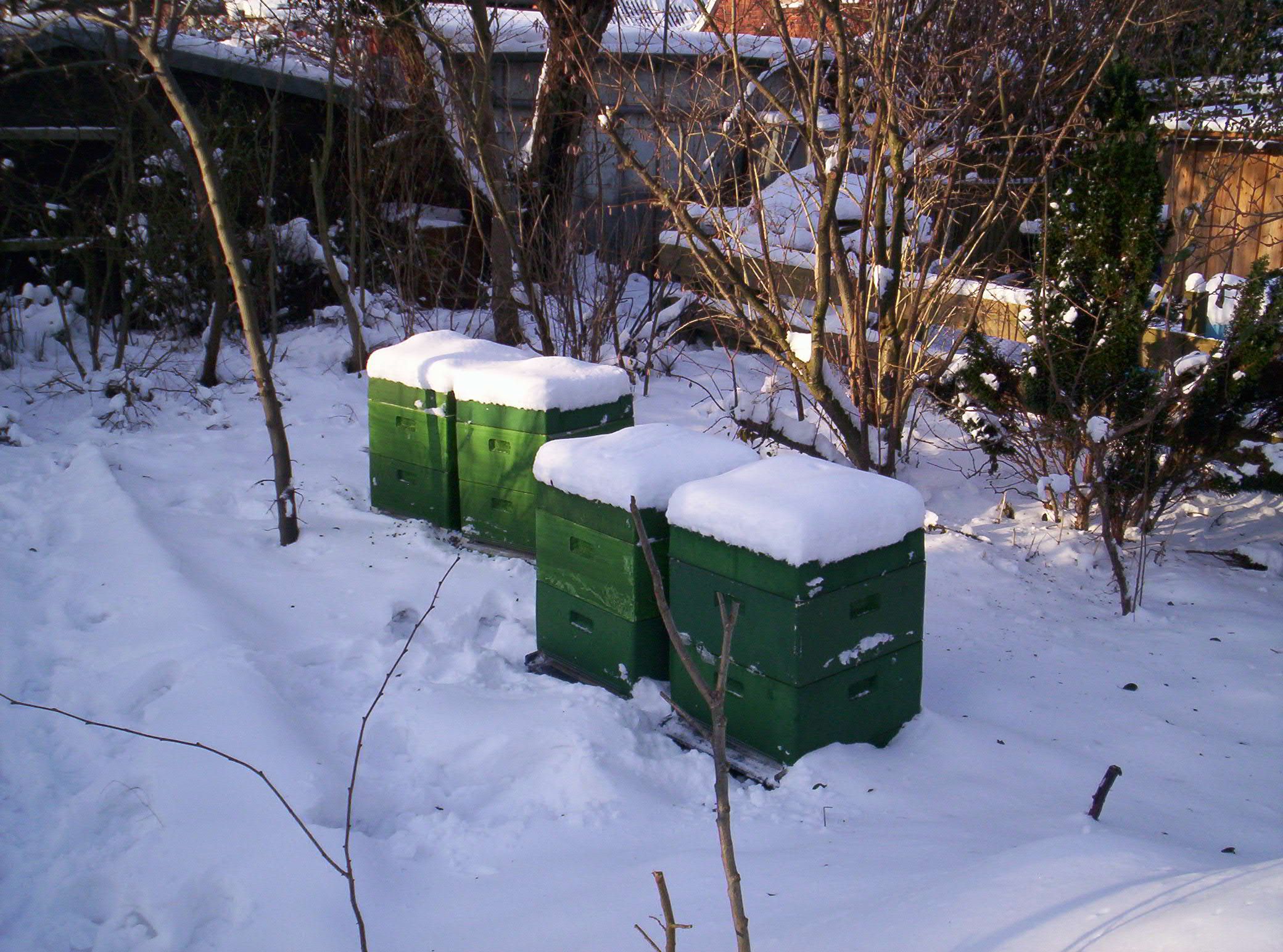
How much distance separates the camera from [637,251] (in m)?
9.77

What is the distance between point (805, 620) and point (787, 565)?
215 mm

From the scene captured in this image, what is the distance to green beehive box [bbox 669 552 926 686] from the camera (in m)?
3.85

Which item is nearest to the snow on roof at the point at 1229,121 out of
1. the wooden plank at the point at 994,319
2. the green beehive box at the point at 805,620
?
the wooden plank at the point at 994,319

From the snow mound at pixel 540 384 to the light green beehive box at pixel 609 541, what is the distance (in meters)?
0.87

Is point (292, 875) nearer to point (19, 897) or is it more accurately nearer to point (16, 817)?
point (19, 897)

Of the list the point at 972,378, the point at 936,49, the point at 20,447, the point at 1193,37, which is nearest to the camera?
the point at 972,378

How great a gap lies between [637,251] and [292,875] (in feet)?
23.8

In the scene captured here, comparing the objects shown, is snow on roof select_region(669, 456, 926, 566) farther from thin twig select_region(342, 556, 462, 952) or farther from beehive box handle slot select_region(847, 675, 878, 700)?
thin twig select_region(342, 556, 462, 952)

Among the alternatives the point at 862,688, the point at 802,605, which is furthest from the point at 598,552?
the point at 862,688

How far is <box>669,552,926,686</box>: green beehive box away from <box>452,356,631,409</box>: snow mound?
178 cm

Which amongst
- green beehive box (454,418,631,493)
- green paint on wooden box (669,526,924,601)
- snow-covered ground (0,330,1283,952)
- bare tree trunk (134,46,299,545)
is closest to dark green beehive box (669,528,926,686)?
green paint on wooden box (669,526,924,601)

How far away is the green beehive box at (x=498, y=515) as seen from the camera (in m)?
6.04

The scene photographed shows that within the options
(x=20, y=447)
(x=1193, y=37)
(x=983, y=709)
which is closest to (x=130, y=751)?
(x=983, y=709)

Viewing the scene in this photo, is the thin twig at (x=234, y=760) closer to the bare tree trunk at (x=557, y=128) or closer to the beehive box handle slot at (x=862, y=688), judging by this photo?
the beehive box handle slot at (x=862, y=688)
